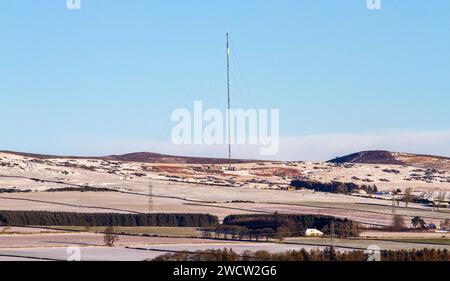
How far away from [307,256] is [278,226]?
39898 mm

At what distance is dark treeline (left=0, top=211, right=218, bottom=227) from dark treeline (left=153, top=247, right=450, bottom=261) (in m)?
45.3

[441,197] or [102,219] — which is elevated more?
[441,197]

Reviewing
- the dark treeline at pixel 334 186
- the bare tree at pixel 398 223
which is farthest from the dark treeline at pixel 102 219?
the dark treeline at pixel 334 186

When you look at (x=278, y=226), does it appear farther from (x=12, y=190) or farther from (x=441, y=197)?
(x=441, y=197)

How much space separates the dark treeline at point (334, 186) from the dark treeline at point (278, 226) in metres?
51.6

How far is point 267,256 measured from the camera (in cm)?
6300

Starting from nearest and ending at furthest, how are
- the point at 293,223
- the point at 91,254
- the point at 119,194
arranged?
the point at 91,254
the point at 293,223
the point at 119,194

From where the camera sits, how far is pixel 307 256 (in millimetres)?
65062

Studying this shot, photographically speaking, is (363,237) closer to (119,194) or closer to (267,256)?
(267,256)

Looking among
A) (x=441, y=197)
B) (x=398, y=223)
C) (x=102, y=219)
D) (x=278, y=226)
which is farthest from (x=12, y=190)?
(x=441, y=197)

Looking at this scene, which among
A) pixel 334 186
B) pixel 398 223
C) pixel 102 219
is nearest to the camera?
pixel 398 223

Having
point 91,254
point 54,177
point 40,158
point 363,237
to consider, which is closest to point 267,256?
point 91,254

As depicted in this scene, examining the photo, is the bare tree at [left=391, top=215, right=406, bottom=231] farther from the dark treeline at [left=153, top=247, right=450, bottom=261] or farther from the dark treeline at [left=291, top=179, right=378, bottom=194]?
the dark treeline at [left=291, top=179, right=378, bottom=194]
